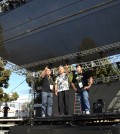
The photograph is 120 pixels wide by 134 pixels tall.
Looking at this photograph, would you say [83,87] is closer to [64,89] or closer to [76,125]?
[64,89]

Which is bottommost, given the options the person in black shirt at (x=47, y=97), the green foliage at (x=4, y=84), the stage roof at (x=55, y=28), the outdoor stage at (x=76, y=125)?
the outdoor stage at (x=76, y=125)

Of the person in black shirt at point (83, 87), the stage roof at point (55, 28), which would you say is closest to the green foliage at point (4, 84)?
the stage roof at point (55, 28)

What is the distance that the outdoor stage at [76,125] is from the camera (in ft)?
15.7

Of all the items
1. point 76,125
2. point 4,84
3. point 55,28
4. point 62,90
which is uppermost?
point 55,28

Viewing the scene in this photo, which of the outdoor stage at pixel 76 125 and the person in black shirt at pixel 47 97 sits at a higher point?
the person in black shirt at pixel 47 97

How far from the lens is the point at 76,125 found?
567 cm

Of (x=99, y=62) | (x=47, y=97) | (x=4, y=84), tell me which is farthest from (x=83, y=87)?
(x=4, y=84)

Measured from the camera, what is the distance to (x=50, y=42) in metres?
15.8

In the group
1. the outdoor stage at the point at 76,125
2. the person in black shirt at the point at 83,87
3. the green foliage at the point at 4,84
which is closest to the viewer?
the outdoor stage at the point at 76,125

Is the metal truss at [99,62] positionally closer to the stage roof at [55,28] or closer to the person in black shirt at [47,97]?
the stage roof at [55,28]

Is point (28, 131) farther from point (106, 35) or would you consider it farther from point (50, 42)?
point (50, 42)

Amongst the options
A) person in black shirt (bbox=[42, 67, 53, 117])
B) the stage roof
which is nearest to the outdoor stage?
person in black shirt (bbox=[42, 67, 53, 117])

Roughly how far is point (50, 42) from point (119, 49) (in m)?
3.81

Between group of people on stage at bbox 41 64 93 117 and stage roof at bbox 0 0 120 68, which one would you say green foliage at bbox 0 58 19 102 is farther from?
group of people on stage at bbox 41 64 93 117
